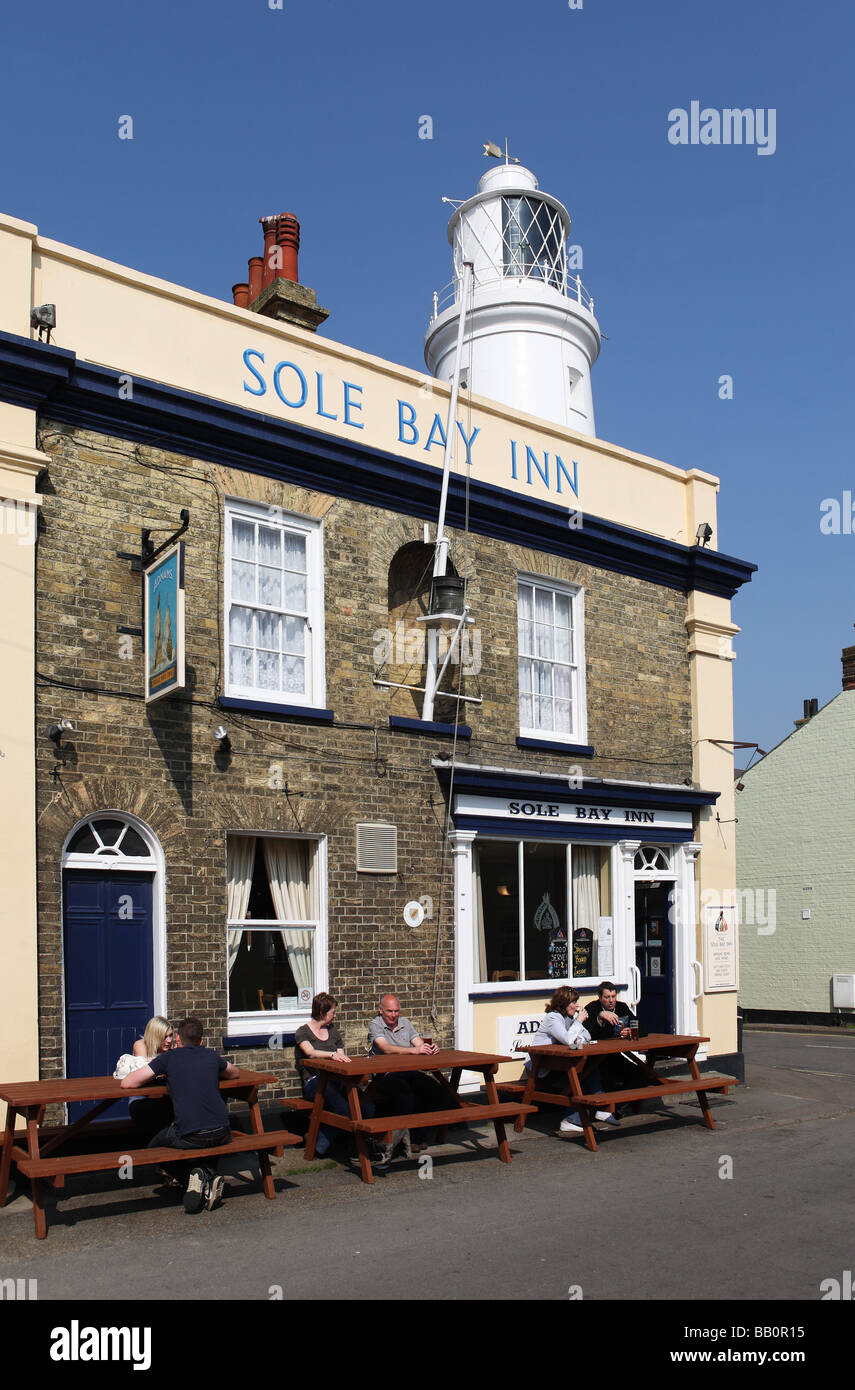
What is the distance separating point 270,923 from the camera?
1114cm

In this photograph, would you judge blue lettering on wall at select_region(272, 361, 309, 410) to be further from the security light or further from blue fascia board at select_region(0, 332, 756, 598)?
the security light

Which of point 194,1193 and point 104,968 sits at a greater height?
point 104,968

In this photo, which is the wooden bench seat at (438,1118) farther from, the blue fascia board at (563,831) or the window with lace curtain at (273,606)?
the window with lace curtain at (273,606)

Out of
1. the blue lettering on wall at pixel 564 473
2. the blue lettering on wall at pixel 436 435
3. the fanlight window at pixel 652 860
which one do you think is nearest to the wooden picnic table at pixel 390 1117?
the fanlight window at pixel 652 860

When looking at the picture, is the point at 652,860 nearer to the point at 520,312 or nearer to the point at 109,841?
the point at 109,841

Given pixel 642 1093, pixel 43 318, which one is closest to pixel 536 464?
pixel 43 318

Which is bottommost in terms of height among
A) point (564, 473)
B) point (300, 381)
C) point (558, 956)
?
point (558, 956)

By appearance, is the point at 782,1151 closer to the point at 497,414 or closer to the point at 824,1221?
the point at 824,1221

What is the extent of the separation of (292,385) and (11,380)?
10.1ft

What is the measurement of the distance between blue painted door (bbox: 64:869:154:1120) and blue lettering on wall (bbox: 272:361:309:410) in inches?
185

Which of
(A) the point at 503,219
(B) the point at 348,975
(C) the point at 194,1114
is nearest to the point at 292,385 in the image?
(B) the point at 348,975

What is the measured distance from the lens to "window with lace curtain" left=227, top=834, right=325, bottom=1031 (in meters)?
11.0

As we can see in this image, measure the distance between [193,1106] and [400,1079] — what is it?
8.41 feet

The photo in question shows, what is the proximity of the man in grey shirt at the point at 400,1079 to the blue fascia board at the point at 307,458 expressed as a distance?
5017mm
